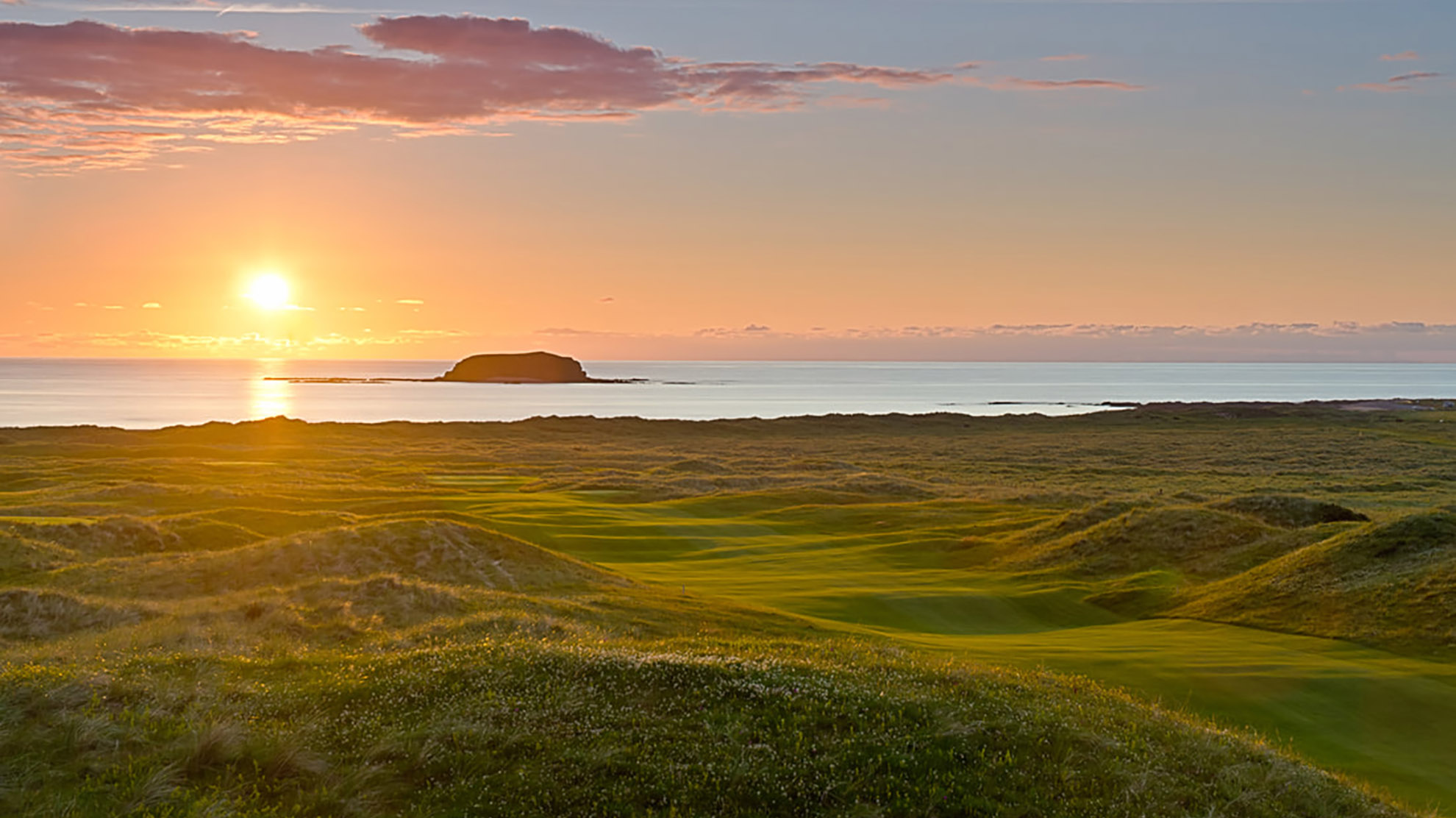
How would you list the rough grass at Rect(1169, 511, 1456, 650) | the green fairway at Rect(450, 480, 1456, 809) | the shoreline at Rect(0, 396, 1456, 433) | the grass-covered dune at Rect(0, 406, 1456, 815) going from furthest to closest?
the shoreline at Rect(0, 396, 1456, 433)
the rough grass at Rect(1169, 511, 1456, 650)
the green fairway at Rect(450, 480, 1456, 809)
the grass-covered dune at Rect(0, 406, 1456, 815)

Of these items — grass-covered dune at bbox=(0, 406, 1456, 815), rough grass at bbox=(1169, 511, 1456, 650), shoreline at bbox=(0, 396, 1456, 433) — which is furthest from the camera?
shoreline at bbox=(0, 396, 1456, 433)

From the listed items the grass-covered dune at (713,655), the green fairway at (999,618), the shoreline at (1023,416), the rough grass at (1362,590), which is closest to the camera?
the grass-covered dune at (713,655)

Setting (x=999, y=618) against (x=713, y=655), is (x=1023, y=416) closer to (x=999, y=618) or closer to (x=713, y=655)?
(x=999, y=618)

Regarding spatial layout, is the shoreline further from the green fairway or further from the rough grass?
the rough grass

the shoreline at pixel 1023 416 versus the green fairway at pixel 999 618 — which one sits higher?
the shoreline at pixel 1023 416

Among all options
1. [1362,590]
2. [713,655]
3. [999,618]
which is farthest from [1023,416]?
[713,655]

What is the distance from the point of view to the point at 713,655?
1542 centimetres

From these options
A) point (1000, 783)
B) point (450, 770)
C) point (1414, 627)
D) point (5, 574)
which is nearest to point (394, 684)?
point (450, 770)

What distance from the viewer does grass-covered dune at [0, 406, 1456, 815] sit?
34.8 feet

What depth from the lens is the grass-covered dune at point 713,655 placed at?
10602 mm

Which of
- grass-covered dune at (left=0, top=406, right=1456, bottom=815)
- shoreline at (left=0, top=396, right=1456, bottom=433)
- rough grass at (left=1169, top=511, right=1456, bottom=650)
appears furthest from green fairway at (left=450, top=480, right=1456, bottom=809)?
shoreline at (left=0, top=396, right=1456, bottom=433)

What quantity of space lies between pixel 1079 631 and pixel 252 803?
888 inches

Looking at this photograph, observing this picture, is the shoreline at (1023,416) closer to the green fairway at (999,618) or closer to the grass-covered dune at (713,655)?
the grass-covered dune at (713,655)

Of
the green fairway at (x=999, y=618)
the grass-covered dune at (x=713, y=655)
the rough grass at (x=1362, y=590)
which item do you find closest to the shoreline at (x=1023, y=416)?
the grass-covered dune at (x=713, y=655)
